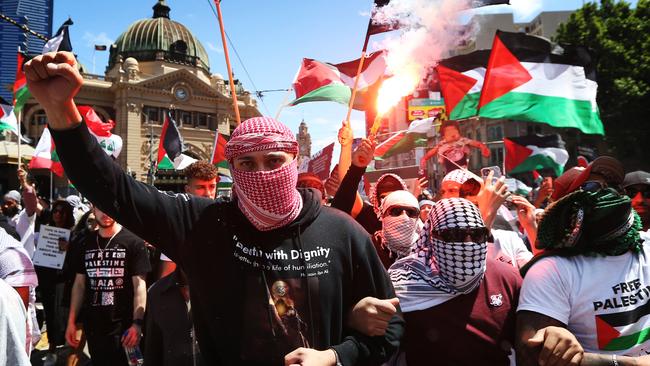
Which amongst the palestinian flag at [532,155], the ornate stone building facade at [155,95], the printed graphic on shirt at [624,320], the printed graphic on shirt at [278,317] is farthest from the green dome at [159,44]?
the printed graphic on shirt at [624,320]

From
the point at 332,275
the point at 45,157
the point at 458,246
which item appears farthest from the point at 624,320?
the point at 45,157

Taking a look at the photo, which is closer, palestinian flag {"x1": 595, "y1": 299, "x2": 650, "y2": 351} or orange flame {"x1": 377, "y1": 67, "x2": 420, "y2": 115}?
palestinian flag {"x1": 595, "y1": 299, "x2": 650, "y2": 351}

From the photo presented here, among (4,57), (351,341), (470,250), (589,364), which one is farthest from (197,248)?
(4,57)

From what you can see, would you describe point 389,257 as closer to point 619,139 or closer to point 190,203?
point 190,203

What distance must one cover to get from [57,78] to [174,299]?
1936mm

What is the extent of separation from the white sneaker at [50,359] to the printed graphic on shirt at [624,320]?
6.14 metres

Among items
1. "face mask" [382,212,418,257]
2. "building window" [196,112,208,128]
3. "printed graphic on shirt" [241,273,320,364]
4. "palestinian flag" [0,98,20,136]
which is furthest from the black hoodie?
"building window" [196,112,208,128]

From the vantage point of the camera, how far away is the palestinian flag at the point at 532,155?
32.7ft

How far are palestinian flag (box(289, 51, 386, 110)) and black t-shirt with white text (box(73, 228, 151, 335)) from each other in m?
3.95

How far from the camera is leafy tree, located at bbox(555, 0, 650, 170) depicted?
23.4m

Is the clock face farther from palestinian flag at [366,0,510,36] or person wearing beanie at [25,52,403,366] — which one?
person wearing beanie at [25,52,403,366]

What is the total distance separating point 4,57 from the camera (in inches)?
547

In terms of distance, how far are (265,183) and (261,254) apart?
0.99 ft

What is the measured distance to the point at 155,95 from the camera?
54.3 metres
